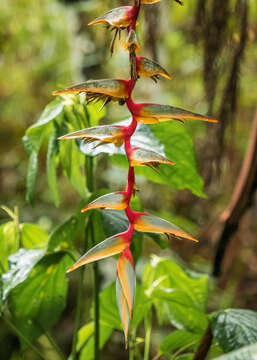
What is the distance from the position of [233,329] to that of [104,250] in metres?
0.25

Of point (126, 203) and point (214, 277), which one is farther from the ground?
point (126, 203)

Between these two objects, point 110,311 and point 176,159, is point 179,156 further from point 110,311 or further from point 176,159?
point 110,311

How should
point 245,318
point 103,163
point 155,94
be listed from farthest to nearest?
point 155,94
point 103,163
point 245,318

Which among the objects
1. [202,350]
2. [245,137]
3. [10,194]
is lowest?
[10,194]

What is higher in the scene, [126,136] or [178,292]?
[126,136]

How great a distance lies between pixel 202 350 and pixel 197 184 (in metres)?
0.19

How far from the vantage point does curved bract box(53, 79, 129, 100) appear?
0.71 feet

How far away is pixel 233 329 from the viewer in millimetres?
416

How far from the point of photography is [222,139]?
0.76 metres

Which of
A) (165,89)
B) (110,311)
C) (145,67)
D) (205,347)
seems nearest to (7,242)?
(110,311)

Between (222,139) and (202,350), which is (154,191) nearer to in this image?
(222,139)

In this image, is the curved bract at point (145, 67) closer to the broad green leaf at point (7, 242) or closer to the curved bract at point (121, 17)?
the curved bract at point (121, 17)

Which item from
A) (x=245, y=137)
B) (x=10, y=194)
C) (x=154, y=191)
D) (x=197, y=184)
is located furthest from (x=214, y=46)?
(x=10, y=194)

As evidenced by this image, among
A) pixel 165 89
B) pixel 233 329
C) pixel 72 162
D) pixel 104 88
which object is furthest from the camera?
pixel 165 89
